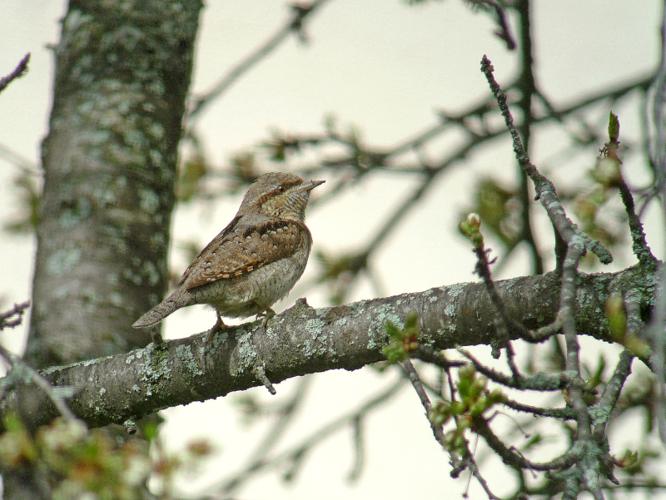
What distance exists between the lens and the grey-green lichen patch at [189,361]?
3598 millimetres

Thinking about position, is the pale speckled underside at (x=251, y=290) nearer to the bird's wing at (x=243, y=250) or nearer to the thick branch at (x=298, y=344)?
the bird's wing at (x=243, y=250)

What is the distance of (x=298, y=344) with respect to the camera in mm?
3336

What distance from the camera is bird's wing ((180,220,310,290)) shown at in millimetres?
4496

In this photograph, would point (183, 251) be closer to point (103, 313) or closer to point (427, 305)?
point (103, 313)

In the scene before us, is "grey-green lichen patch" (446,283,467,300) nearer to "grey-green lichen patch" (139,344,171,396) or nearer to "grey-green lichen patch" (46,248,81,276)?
"grey-green lichen patch" (139,344,171,396)

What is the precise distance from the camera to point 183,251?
6.22 metres

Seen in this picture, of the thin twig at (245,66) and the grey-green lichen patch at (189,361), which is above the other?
the thin twig at (245,66)

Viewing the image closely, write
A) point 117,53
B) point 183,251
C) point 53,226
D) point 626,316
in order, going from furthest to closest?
1. point 183,251
2. point 117,53
3. point 53,226
4. point 626,316

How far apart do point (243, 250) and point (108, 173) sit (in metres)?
0.84

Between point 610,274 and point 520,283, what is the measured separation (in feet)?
0.92

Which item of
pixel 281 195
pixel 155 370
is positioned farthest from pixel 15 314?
pixel 281 195

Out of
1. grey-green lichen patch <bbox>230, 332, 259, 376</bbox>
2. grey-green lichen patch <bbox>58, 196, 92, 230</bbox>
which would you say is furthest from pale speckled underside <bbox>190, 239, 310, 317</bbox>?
grey-green lichen patch <bbox>230, 332, 259, 376</bbox>

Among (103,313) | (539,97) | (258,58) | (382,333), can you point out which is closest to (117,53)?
(258,58)

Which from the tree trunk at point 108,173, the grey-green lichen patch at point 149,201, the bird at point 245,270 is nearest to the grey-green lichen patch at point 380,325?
the bird at point 245,270
